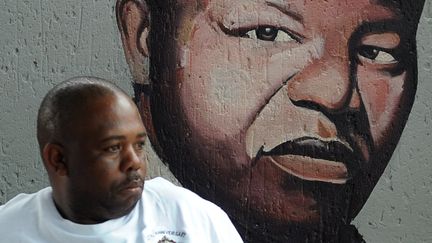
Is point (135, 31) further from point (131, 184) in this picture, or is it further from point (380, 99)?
point (131, 184)

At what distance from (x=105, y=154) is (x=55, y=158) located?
0.52 feet

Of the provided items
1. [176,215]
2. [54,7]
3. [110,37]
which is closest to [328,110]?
[110,37]

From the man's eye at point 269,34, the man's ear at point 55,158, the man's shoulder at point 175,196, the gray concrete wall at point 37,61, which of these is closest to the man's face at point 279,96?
the man's eye at point 269,34

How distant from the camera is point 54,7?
146 inches

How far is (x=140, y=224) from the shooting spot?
2.43m

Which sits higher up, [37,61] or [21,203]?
[37,61]

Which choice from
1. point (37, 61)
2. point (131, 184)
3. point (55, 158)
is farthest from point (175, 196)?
point (37, 61)

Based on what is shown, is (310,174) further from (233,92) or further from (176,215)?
A: (176,215)

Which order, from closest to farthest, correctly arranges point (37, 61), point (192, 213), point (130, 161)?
point (130, 161) < point (192, 213) < point (37, 61)

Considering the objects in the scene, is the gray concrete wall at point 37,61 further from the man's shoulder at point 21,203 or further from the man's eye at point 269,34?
the man's shoulder at point 21,203

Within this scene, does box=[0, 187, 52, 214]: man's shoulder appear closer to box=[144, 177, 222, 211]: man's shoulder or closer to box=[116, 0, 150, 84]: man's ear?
box=[144, 177, 222, 211]: man's shoulder

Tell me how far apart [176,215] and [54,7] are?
153 cm

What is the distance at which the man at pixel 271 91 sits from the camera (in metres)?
3.70

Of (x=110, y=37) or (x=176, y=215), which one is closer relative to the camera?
Result: (x=176, y=215)
